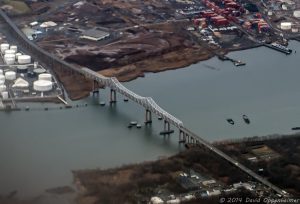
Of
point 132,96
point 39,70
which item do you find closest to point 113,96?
point 132,96

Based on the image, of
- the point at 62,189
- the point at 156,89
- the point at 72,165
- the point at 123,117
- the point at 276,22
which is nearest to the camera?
the point at 62,189

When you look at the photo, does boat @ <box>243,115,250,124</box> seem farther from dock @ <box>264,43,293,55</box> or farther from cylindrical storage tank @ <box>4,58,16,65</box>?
cylindrical storage tank @ <box>4,58,16,65</box>

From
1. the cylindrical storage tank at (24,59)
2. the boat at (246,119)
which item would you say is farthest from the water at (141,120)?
the cylindrical storage tank at (24,59)

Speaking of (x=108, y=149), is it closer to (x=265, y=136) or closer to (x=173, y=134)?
(x=173, y=134)

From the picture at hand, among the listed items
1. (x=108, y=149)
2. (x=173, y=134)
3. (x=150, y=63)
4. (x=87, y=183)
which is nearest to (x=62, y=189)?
(x=87, y=183)

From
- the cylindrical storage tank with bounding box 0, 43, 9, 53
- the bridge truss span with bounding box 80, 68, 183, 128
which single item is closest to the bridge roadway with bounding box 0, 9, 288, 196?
the bridge truss span with bounding box 80, 68, 183, 128

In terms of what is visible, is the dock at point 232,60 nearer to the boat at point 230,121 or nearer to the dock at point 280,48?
the dock at point 280,48

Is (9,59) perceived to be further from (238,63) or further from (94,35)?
(238,63)
